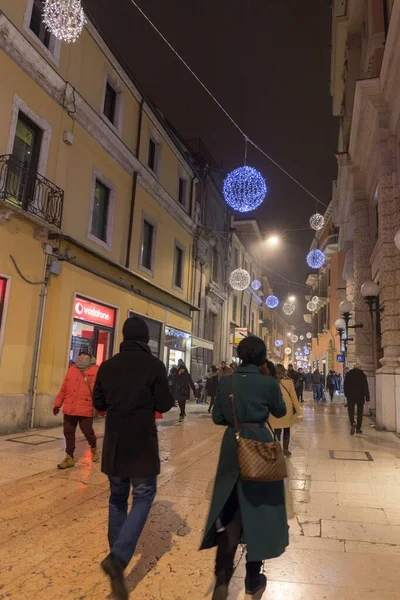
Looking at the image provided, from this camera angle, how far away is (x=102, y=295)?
13000 millimetres

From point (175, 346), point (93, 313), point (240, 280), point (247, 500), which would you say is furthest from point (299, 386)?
point (247, 500)

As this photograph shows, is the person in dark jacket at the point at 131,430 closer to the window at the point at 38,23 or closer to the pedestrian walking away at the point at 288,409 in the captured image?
the pedestrian walking away at the point at 288,409

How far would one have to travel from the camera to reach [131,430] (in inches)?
122

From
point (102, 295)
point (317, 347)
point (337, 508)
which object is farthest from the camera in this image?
point (317, 347)

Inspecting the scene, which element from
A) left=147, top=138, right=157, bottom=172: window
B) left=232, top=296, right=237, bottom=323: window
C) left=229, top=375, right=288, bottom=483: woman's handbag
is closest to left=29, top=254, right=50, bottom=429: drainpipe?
left=147, top=138, right=157, bottom=172: window

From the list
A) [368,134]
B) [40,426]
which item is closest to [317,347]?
[368,134]

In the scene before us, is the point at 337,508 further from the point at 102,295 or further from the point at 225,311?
the point at 225,311

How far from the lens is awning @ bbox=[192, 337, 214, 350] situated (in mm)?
21433

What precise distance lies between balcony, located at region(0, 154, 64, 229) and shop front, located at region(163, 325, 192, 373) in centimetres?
819

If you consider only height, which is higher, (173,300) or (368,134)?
(368,134)

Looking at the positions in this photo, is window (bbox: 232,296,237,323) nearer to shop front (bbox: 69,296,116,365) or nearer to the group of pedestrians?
shop front (bbox: 69,296,116,365)

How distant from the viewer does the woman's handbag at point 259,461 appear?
2711 millimetres

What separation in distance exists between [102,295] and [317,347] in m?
34.2

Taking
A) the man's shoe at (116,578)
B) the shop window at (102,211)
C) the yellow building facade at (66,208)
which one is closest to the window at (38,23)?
the yellow building facade at (66,208)
